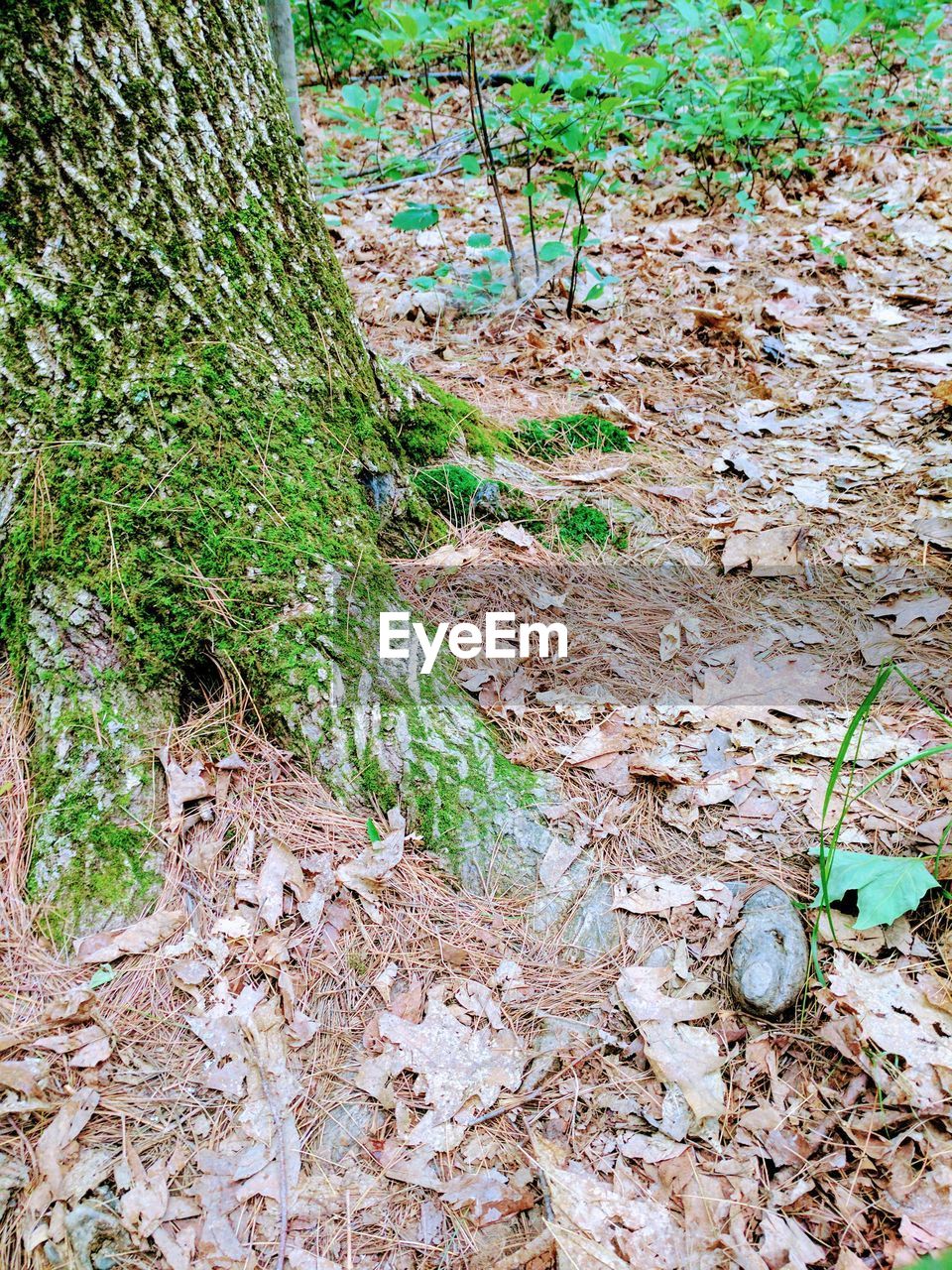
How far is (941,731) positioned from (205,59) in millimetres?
2872

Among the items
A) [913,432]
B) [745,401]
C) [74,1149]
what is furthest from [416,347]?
[74,1149]

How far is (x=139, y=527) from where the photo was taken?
→ 2.17 metres

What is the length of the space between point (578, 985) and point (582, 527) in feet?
5.77

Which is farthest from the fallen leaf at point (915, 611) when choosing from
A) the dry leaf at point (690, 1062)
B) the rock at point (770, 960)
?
the dry leaf at point (690, 1062)

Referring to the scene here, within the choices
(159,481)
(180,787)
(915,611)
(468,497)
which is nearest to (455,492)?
(468,497)

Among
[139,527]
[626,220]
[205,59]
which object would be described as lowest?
[139,527]

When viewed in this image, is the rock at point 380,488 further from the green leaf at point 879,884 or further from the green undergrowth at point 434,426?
the green leaf at point 879,884

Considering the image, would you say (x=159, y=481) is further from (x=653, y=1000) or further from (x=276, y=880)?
(x=653, y=1000)

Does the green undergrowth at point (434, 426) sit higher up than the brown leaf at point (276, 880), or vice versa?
the green undergrowth at point (434, 426)

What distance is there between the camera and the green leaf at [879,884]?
1.76m

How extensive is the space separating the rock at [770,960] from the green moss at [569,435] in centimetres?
219

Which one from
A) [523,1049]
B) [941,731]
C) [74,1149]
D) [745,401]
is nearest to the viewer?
[74,1149]

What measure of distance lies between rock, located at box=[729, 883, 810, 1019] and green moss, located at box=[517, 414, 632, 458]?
86.1 inches

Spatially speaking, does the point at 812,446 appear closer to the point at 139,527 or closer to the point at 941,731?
the point at 941,731
